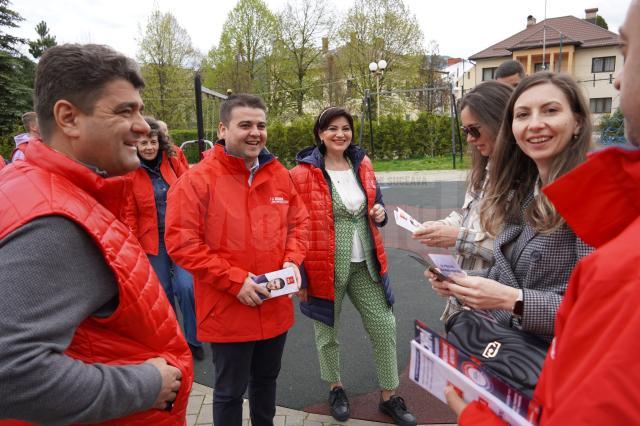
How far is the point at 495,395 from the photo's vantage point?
42.7 inches

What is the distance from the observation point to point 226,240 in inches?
98.7

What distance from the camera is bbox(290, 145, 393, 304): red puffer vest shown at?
3102 millimetres

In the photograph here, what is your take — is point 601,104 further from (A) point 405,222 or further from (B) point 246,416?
(B) point 246,416

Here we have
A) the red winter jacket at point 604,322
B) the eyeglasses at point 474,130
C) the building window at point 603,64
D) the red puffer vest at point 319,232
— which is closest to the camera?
the red winter jacket at point 604,322

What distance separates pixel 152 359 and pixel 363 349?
300 cm

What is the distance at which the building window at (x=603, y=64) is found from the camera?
130ft

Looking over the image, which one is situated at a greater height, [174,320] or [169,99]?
[169,99]

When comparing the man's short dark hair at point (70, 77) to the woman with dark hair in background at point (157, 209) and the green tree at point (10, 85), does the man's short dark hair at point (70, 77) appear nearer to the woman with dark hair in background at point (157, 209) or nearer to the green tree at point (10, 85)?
the woman with dark hair in background at point (157, 209)

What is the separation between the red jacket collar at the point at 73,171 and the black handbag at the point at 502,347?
1.25 meters

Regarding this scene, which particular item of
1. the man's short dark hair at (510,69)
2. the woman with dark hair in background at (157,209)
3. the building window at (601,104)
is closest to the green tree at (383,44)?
the building window at (601,104)

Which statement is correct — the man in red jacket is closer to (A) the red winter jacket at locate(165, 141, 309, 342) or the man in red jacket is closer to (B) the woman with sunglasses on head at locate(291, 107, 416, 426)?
(A) the red winter jacket at locate(165, 141, 309, 342)

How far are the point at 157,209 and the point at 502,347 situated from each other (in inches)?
128

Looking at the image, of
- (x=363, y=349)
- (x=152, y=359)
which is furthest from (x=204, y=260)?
(x=363, y=349)

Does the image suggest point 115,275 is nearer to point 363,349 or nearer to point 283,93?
point 363,349
